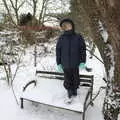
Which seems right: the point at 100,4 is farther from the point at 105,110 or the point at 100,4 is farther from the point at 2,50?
the point at 2,50

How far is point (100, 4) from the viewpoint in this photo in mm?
3543

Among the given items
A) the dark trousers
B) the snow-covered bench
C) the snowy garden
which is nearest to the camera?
the snowy garden

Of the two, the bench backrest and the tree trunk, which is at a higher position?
the tree trunk

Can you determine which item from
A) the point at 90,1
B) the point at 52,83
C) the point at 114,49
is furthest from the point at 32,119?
the point at 90,1

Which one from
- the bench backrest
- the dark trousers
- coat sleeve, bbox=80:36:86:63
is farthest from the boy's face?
the bench backrest

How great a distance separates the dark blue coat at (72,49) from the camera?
4504mm

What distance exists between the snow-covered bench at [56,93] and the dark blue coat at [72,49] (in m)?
0.54

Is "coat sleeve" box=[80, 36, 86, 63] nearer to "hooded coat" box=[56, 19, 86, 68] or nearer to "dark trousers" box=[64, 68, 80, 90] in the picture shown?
"hooded coat" box=[56, 19, 86, 68]

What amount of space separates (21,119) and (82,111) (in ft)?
3.65

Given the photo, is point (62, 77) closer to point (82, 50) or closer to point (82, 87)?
point (82, 87)

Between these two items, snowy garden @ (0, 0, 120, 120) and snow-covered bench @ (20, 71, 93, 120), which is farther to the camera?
snow-covered bench @ (20, 71, 93, 120)

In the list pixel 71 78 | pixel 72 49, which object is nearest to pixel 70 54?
pixel 72 49

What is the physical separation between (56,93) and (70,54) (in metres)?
0.78

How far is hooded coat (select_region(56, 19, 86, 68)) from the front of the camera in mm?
4504
